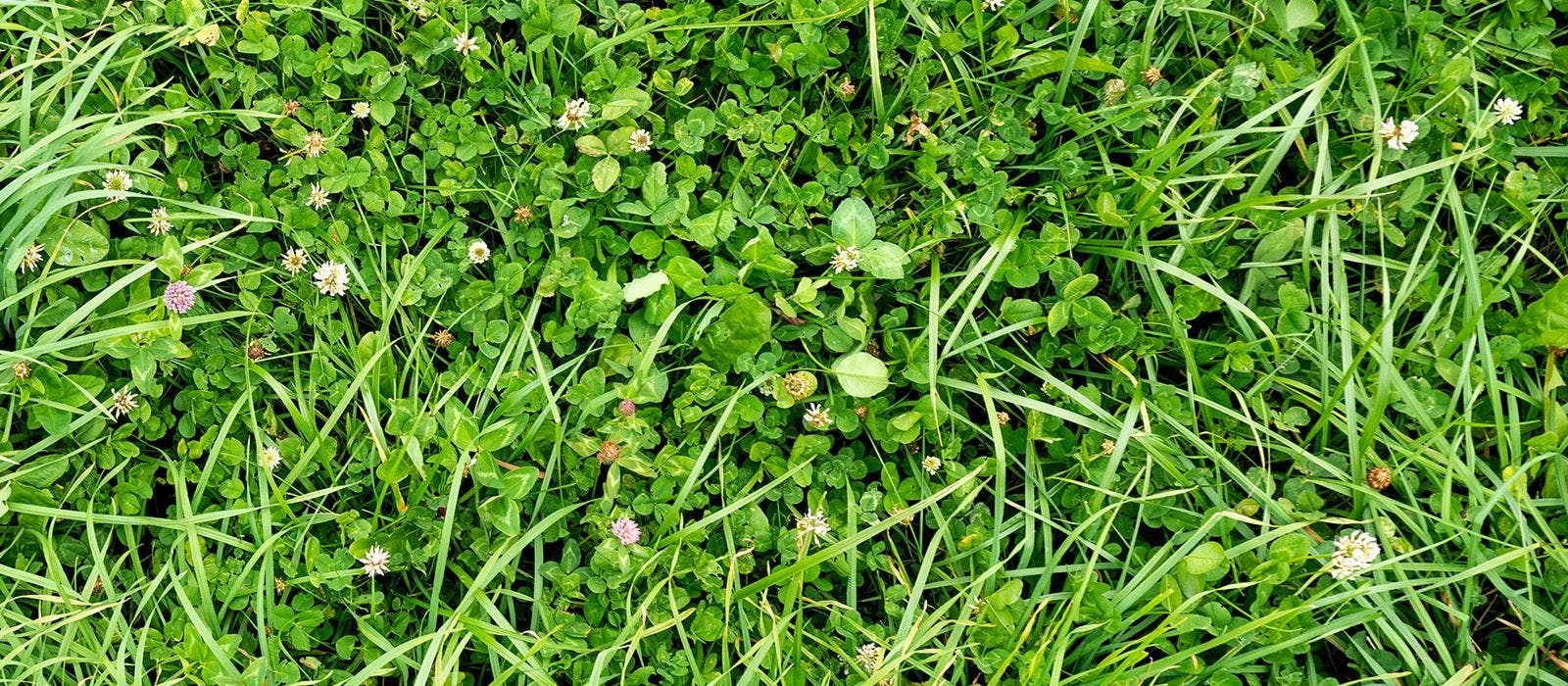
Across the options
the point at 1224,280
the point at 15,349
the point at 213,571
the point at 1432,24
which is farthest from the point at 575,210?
the point at 1432,24

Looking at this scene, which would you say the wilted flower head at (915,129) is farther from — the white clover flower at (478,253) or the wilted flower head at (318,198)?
the wilted flower head at (318,198)

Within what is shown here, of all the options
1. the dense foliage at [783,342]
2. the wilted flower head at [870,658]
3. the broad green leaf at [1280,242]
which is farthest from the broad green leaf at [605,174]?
the broad green leaf at [1280,242]

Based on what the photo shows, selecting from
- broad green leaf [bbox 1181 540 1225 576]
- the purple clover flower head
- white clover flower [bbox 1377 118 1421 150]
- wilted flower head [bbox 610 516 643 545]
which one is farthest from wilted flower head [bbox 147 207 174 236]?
white clover flower [bbox 1377 118 1421 150]

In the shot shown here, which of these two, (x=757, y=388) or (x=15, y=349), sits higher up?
(x=15, y=349)

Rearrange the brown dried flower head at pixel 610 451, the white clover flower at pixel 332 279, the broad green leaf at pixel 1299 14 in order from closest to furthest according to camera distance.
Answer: the brown dried flower head at pixel 610 451, the white clover flower at pixel 332 279, the broad green leaf at pixel 1299 14

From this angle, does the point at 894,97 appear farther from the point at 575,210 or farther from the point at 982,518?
the point at 982,518

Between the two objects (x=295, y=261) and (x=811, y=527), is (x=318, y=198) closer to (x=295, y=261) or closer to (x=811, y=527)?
(x=295, y=261)
